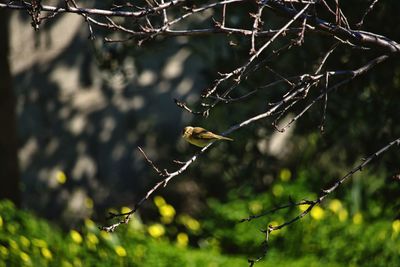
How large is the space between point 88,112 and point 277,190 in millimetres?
2375

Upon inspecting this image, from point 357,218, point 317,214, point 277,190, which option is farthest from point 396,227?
point 277,190

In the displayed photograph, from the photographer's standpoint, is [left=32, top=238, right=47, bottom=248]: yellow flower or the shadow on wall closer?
[left=32, top=238, right=47, bottom=248]: yellow flower

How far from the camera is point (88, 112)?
24.1 feet

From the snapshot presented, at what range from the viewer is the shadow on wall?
6.98m

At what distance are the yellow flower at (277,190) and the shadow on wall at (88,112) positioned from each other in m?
1.37

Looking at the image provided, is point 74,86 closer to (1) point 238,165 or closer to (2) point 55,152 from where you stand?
(2) point 55,152

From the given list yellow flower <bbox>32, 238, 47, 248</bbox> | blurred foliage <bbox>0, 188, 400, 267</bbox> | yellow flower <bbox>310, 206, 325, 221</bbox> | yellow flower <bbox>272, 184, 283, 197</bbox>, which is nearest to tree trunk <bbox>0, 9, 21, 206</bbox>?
blurred foliage <bbox>0, 188, 400, 267</bbox>

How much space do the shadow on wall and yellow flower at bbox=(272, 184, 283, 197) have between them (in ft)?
4.50

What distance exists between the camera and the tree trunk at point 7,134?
670 cm

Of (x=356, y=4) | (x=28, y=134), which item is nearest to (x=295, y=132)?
(x=356, y=4)

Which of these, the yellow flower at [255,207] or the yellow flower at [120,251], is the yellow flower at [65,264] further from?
the yellow flower at [255,207]

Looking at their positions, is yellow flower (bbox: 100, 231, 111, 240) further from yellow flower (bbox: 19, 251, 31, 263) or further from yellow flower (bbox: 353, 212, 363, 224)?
yellow flower (bbox: 353, 212, 363, 224)

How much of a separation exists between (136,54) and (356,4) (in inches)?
84.5

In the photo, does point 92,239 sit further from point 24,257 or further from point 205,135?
point 205,135
